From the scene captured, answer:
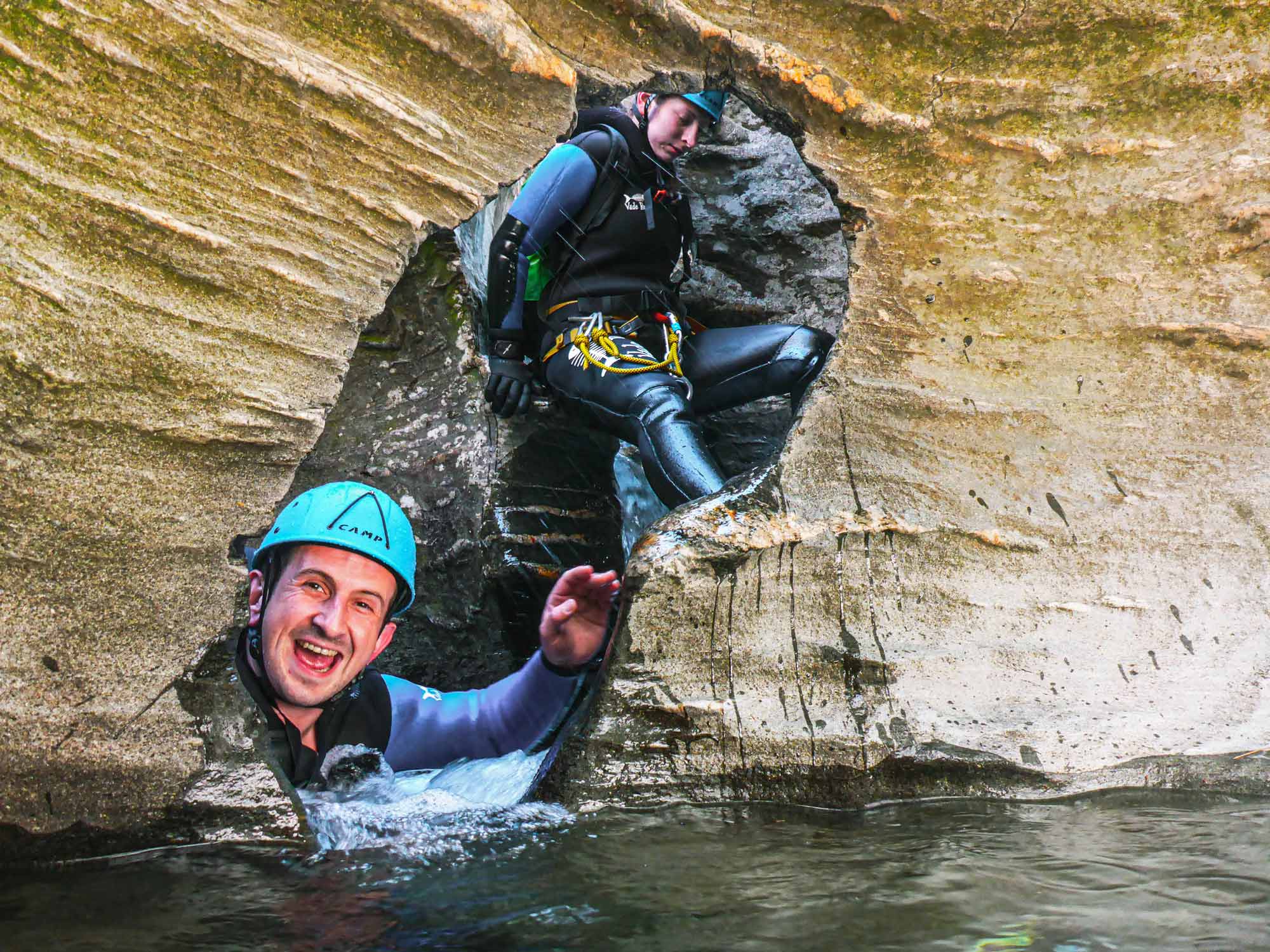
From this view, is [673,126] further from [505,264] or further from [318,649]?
[318,649]

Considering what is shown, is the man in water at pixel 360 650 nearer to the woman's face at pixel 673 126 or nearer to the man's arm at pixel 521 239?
the man's arm at pixel 521 239

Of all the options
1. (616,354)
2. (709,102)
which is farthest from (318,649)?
(709,102)

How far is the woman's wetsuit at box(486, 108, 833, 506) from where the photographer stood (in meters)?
4.01

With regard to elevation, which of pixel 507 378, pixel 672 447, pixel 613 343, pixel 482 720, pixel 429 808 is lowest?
pixel 429 808

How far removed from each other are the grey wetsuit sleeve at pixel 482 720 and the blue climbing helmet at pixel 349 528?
0.41 metres

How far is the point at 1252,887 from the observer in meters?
1.87

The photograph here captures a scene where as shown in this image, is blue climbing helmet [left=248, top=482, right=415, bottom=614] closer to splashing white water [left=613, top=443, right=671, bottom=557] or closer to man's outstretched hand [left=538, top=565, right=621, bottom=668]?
man's outstretched hand [left=538, top=565, right=621, bottom=668]

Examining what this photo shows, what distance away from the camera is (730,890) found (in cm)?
204

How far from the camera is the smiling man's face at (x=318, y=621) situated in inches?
109

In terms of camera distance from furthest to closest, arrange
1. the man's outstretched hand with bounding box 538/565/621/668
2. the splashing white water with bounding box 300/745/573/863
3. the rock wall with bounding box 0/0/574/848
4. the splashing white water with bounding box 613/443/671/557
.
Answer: the splashing white water with bounding box 613/443/671/557, the man's outstretched hand with bounding box 538/565/621/668, the splashing white water with bounding box 300/745/573/863, the rock wall with bounding box 0/0/574/848

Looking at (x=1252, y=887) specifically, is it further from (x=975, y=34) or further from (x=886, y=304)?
(x=975, y=34)

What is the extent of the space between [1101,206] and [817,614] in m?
1.60

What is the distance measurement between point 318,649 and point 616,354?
65.5 inches

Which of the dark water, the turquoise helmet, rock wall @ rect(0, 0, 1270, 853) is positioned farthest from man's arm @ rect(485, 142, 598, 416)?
the dark water
